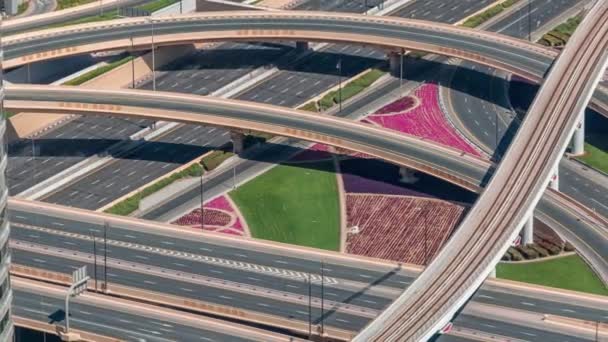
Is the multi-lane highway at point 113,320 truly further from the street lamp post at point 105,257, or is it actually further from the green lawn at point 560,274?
the green lawn at point 560,274

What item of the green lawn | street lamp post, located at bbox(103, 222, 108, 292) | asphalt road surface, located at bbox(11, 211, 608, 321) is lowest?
the green lawn

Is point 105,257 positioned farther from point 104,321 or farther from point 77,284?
point 104,321

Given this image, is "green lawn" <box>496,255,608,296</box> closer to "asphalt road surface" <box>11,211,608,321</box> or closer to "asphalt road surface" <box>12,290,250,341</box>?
"asphalt road surface" <box>11,211,608,321</box>

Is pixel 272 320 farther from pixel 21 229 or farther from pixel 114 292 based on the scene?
pixel 21 229

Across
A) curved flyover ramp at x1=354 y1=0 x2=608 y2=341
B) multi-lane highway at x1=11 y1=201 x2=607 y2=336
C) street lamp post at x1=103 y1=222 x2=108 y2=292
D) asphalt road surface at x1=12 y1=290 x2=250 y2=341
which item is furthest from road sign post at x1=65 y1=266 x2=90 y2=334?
curved flyover ramp at x1=354 y1=0 x2=608 y2=341

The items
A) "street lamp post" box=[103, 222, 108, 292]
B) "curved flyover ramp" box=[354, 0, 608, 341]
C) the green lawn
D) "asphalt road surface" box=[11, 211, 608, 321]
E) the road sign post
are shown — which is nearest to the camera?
"curved flyover ramp" box=[354, 0, 608, 341]

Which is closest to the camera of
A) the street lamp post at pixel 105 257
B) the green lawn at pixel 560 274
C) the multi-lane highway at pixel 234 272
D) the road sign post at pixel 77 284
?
the multi-lane highway at pixel 234 272

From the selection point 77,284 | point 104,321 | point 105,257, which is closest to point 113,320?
A: point 104,321

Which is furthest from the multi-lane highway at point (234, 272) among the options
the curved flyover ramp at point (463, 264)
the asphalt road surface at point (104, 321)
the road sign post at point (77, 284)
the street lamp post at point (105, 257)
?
the asphalt road surface at point (104, 321)

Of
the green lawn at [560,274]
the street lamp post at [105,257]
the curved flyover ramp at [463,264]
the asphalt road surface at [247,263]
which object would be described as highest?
the curved flyover ramp at [463,264]
